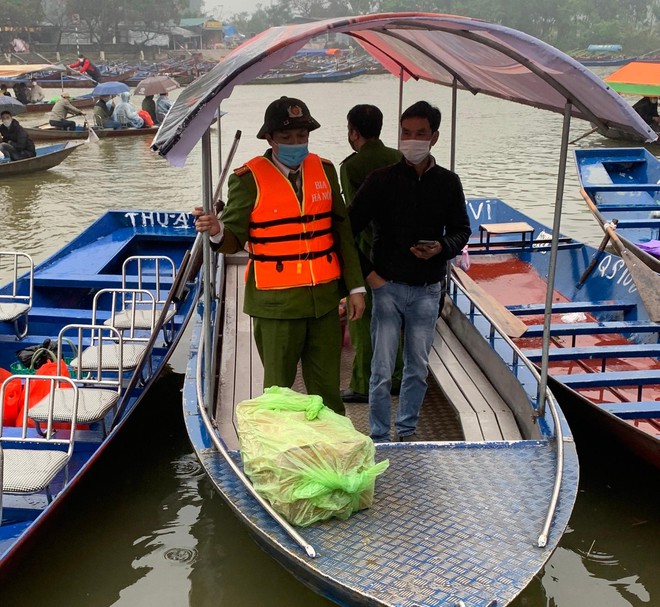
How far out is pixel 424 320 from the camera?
425 centimetres

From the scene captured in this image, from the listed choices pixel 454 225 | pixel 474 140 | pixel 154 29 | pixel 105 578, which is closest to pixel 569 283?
pixel 454 225

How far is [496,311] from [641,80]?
11.1 meters

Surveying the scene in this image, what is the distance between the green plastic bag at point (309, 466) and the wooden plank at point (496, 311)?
2.04 m

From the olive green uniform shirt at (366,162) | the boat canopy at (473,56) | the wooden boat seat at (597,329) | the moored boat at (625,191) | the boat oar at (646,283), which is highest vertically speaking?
the boat canopy at (473,56)

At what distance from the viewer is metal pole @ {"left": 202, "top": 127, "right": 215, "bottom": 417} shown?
3.71 m

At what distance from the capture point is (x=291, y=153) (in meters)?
3.82

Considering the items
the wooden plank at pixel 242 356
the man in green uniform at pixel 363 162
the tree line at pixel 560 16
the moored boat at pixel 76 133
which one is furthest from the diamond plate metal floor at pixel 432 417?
the tree line at pixel 560 16

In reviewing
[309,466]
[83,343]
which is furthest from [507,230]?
[309,466]

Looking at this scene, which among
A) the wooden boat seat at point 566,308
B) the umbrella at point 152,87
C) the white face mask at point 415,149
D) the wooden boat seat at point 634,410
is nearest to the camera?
the white face mask at point 415,149

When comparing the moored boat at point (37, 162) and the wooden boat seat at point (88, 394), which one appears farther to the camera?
the moored boat at point (37, 162)

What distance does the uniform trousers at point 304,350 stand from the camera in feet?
13.3

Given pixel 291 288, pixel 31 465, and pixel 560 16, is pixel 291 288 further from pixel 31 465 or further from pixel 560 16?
pixel 560 16

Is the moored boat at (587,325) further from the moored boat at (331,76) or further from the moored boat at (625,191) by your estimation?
the moored boat at (331,76)

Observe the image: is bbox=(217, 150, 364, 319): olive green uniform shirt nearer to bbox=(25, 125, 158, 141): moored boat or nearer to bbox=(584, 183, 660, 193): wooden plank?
bbox=(584, 183, 660, 193): wooden plank
